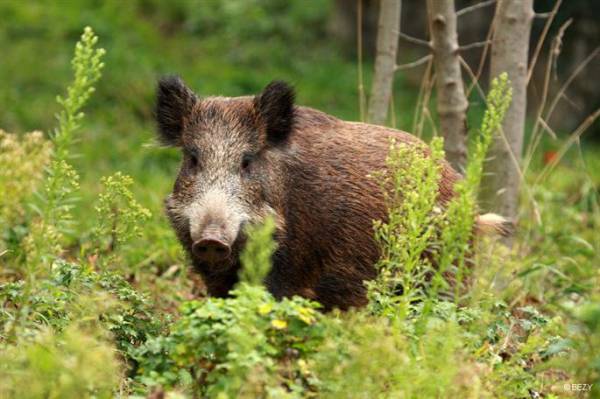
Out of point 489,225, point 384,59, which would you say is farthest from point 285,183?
point 384,59

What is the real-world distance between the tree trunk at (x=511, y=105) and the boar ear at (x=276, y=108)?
159 centimetres

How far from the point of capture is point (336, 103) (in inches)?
491

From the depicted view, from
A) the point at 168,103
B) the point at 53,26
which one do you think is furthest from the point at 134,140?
→ the point at 168,103

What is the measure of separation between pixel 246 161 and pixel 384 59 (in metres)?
2.02

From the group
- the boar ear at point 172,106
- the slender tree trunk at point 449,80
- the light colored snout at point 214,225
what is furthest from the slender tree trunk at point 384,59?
the light colored snout at point 214,225

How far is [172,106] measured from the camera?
5848 millimetres

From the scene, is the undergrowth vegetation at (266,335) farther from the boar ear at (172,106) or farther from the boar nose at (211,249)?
the boar ear at (172,106)

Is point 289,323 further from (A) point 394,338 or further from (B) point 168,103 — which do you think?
(B) point 168,103

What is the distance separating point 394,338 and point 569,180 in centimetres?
633

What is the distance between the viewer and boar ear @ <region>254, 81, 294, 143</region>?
5.70 m

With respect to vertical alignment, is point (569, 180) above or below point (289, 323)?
below

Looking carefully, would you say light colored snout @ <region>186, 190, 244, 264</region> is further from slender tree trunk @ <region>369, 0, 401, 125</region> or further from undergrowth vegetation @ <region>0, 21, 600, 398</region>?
slender tree trunk @ <region>369, 0, 401, 125</region>

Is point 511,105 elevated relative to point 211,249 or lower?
elevated

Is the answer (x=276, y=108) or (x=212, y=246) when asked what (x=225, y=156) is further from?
(x=212, y=246)
